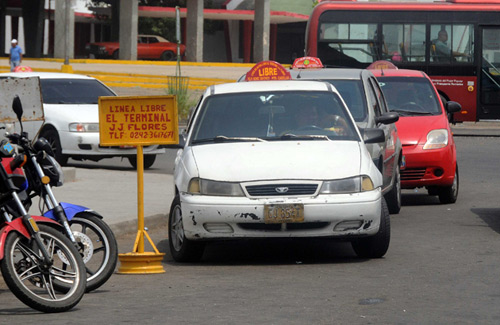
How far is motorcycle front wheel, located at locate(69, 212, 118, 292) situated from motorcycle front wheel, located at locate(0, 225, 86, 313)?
25.3 inches

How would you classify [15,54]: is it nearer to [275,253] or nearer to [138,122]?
[275,253]

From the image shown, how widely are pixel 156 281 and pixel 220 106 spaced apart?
2356 millimetres

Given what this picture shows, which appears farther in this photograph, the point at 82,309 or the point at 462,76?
the point at 462,76

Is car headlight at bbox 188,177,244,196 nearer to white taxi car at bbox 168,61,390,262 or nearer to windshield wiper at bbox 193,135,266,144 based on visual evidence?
white taxi car at bbox 168,61,390,262

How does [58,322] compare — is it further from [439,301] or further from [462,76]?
[462,76]

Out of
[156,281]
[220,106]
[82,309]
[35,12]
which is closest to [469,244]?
[220,106]

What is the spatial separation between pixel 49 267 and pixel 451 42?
2498cm

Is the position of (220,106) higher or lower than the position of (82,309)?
higher

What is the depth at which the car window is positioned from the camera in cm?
1235

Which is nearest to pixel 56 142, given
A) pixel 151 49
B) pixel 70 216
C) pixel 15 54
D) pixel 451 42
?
pixel 70 216

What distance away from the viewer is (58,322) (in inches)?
267

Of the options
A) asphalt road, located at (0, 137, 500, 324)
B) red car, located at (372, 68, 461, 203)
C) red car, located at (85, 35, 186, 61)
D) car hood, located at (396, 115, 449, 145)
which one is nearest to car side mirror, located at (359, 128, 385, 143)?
asphalt road, located at (0, 137, 500, 324)

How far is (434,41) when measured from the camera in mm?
30688

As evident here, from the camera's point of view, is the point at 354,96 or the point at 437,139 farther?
the point at 437,139
